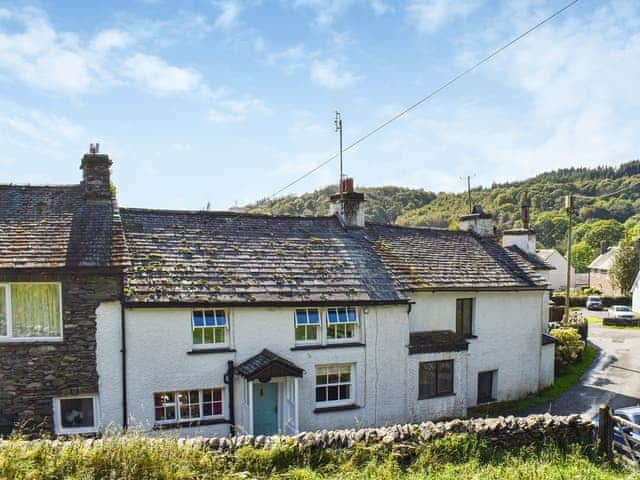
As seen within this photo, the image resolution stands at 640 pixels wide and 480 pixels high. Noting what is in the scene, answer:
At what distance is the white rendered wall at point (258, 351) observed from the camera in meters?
13.1

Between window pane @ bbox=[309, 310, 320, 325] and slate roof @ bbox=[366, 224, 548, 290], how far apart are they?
141 inches

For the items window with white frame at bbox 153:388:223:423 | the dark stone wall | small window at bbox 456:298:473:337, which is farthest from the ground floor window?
the dark stone wall

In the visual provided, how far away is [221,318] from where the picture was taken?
14.2 m

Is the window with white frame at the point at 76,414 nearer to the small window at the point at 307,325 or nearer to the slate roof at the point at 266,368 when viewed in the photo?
the slate roof at the point at 266,368

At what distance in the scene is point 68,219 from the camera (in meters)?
14.7

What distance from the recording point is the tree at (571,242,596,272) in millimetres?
95294

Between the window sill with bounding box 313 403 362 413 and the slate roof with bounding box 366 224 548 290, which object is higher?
the slate roof with bounding box 366 224 548 290

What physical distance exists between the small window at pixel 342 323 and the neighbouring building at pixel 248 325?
5 centimetres

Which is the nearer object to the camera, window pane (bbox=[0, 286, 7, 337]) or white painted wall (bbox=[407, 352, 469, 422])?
window pane (bbox=[0, 286, 7, 337])

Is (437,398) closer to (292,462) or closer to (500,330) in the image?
(500,330)

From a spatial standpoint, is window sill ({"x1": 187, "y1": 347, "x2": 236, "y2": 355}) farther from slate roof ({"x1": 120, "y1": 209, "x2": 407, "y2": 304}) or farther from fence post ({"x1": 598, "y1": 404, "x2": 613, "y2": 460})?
fence post ({"x1": 598, "y1": 404, "x2": 613, "y2": 460})

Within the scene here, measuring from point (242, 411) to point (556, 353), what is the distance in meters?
17.3

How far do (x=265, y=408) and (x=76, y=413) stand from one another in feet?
17.0

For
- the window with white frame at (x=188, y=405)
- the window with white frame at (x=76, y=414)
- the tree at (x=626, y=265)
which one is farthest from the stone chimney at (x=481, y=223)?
the tree at (x=626, y=265)
